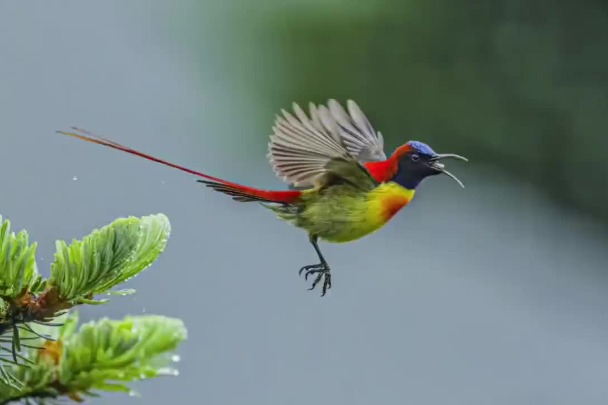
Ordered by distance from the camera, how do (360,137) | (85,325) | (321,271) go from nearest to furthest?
(85,325) < (321,271) < (360,137)

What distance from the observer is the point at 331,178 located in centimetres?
54

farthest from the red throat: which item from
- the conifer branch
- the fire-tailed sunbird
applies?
the conifer branch

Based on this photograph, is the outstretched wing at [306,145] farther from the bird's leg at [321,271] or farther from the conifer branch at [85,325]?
the conifer branch at [85,325]

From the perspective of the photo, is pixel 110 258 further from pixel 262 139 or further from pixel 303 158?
pixel 262 139

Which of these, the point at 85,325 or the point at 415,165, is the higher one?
the point at 415,165

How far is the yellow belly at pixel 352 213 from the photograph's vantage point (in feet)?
1.66

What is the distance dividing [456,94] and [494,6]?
0.16 m

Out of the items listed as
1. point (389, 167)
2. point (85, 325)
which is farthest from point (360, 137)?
point (85, 325)

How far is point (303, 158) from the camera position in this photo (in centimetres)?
53

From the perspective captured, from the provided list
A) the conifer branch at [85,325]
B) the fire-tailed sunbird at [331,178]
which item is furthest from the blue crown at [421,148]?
the conifer branch at [85,325]

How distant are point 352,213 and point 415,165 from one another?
0.13ft

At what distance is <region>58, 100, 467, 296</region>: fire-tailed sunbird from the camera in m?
0.51

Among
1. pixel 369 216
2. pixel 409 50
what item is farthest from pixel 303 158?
pixel 409 50

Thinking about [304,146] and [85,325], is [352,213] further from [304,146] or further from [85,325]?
[85,325]
